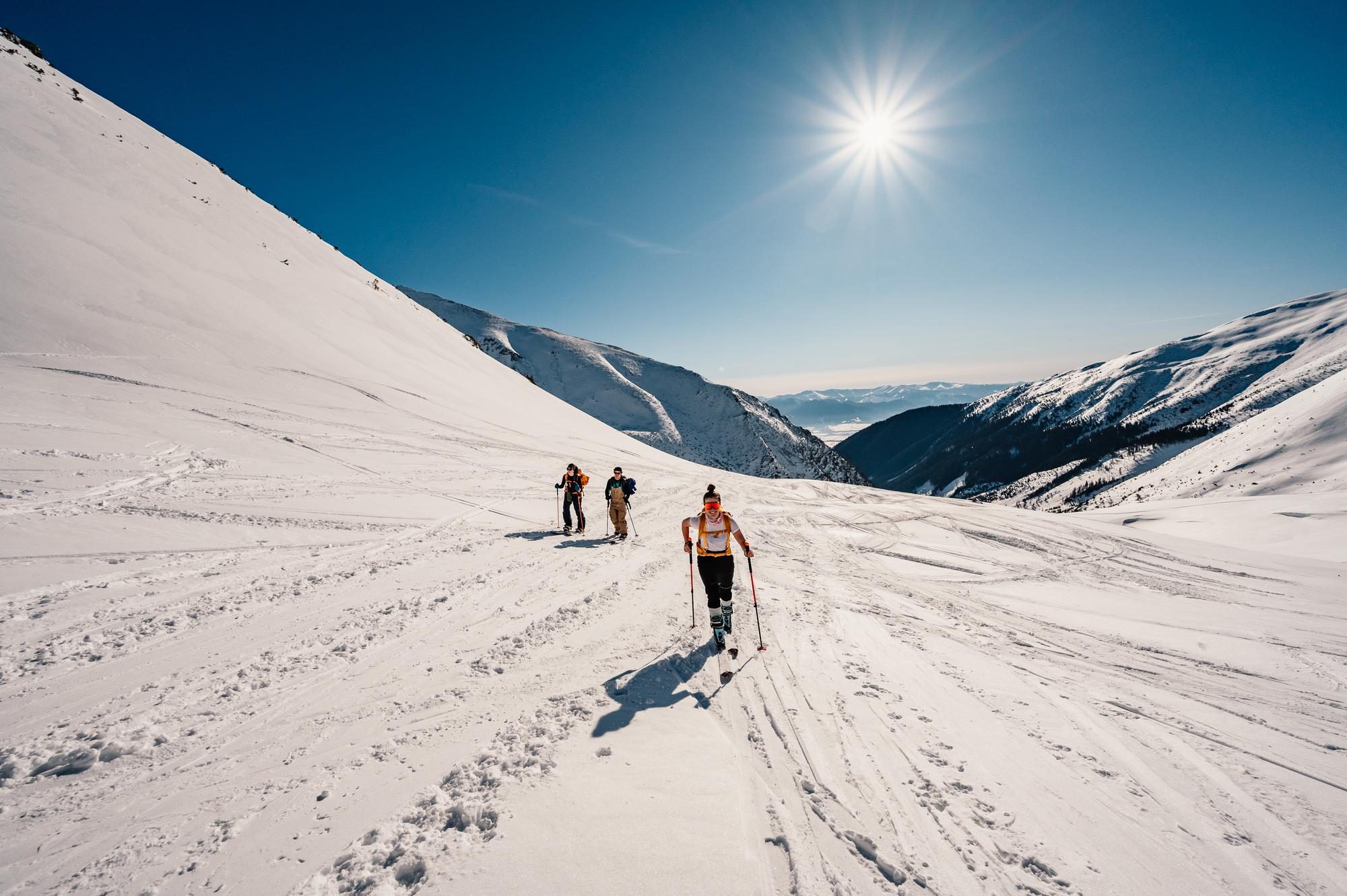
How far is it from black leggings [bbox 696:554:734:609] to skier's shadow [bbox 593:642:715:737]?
849 millimetres

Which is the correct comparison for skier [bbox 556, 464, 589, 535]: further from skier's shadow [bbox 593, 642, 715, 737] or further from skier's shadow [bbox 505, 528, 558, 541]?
skier's shadow [bbox 593, 642, 715, 737]

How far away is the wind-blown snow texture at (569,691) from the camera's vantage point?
3.52 meters

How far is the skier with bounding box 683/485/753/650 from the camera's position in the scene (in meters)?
6.90

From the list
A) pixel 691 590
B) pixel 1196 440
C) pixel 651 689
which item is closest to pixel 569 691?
pixel 651 689

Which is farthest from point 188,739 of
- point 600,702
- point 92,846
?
point 600,702

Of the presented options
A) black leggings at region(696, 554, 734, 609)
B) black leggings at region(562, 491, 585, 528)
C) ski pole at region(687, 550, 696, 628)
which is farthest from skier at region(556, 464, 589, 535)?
black leggings at region(696, 554, 734, 609)

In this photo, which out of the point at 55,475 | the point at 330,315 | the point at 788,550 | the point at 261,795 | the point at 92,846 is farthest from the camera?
the point at 330,315

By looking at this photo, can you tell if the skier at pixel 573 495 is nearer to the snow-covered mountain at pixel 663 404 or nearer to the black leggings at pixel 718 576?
the black leggings at pixel 718 576

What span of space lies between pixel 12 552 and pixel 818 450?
302ft

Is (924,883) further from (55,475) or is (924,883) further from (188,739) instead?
(55,475)

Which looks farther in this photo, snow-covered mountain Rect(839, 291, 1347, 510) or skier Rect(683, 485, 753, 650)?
snow-covered mountain Rect(839, 291, 1347, 510)

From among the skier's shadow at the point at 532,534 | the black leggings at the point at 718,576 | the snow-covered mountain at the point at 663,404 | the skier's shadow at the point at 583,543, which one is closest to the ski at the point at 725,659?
the black leggings at the point at 718,576

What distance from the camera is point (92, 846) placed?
325 centimetres

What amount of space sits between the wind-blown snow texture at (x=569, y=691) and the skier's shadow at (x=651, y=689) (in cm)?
7
